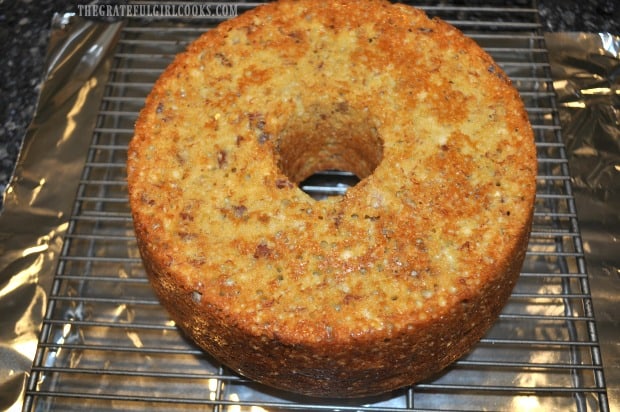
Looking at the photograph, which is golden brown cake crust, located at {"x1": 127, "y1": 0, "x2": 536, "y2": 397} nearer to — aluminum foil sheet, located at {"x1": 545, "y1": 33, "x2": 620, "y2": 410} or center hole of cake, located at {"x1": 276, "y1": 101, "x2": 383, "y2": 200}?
center hole of cake, located at {"x1": 276, "y1": 101, "x2": 383, "y2": 200}

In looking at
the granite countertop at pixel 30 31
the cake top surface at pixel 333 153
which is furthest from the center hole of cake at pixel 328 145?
the granite countertop at pixel 30 31

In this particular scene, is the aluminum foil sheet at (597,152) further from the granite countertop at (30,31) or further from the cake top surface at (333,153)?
the cake top surface at (333,153)

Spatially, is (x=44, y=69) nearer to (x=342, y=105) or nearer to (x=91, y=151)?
(x=91, y=151)

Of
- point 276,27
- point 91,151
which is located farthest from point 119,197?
point 276,27

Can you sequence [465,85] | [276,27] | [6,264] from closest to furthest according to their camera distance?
[465,85], [276,27], [6,264]

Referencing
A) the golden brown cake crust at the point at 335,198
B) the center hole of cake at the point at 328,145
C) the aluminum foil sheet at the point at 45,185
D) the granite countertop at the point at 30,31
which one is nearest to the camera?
the golden brown cake crust at the point at 335,198

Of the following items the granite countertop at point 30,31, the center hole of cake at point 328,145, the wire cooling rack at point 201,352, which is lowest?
the wire cooling rack at point 201,352

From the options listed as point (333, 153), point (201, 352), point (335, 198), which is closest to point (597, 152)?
point (333, 153)
